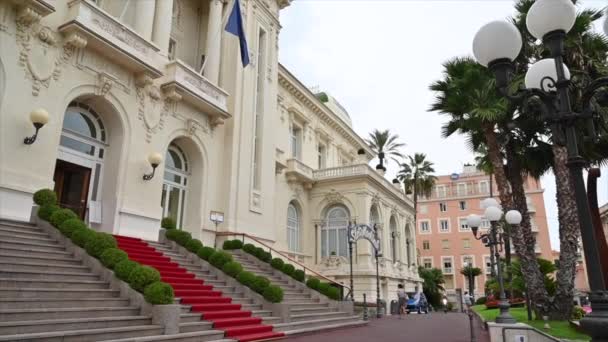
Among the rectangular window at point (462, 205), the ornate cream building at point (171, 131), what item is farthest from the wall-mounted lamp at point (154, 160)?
the rectangular window at point (462, 205)

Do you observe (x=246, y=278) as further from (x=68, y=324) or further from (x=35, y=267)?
(x=68, y=324)

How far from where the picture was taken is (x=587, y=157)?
47.5 feet

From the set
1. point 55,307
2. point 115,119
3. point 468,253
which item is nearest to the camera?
point 55,307

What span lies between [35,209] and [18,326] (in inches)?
185

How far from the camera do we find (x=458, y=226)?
195 ft

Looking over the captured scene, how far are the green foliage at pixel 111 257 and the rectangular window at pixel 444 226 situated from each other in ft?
190

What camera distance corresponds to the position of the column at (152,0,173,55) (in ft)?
50.2

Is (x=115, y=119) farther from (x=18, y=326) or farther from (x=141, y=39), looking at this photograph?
(x=18, y=326)

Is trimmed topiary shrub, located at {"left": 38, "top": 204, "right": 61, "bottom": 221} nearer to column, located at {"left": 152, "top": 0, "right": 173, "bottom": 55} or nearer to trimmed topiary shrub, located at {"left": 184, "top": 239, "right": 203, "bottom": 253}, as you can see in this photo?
trimmed topiary shrub, located at {"left": 184, "top": 239, "right": 203, "bottom": 253}

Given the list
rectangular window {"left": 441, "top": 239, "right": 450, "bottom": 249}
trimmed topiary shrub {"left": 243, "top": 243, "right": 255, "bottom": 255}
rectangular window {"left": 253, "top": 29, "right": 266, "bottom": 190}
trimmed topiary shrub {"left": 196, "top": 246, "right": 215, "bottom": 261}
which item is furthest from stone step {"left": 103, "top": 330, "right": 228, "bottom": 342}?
rectangular window {"left": 441, "top": 239, "right": 450, "bottom": 249}

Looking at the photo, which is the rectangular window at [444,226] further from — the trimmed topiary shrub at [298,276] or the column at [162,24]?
the column at [162,24]

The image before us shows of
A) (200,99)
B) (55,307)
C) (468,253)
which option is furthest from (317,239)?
(468,253)

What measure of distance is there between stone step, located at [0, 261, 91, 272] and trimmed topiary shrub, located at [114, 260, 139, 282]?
880mm

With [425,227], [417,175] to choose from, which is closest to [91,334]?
[417,175]
